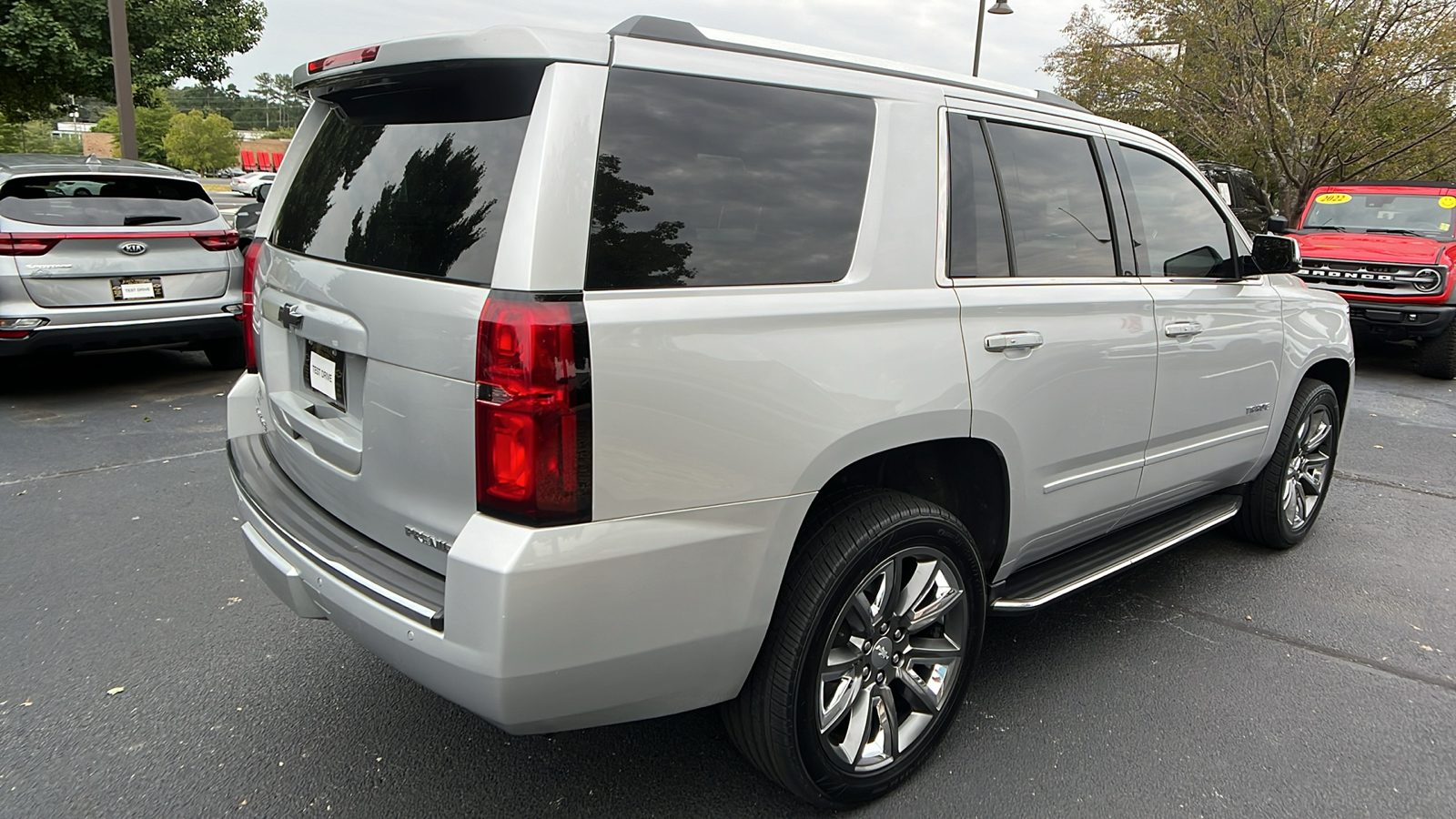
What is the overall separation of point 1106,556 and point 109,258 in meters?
6.37

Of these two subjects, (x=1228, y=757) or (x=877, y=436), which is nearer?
(x=877, y=436)

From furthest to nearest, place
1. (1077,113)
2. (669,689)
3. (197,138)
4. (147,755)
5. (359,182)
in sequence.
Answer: (197,138) < (1077,113) < (147,755) < (359,182) < (669,689)

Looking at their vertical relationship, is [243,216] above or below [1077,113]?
below

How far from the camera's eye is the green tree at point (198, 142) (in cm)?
8900

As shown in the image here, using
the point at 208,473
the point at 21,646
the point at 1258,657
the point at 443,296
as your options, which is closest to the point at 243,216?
the point at 208,473

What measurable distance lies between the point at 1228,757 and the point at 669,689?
5.80ft

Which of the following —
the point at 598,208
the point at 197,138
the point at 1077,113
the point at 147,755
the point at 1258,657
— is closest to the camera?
the point at 598,208

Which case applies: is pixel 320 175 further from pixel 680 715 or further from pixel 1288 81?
pixel 1288 81

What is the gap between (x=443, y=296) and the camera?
6.43 ft

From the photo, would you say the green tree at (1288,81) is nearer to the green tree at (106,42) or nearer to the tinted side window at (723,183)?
the green tree at (106,42)

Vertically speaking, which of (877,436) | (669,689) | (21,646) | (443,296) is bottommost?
(21,646)

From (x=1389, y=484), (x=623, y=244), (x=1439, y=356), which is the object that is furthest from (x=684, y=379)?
(x=1439, y=356)

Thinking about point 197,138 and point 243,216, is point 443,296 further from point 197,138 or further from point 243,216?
point 197,138

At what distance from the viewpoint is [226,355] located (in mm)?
7762
